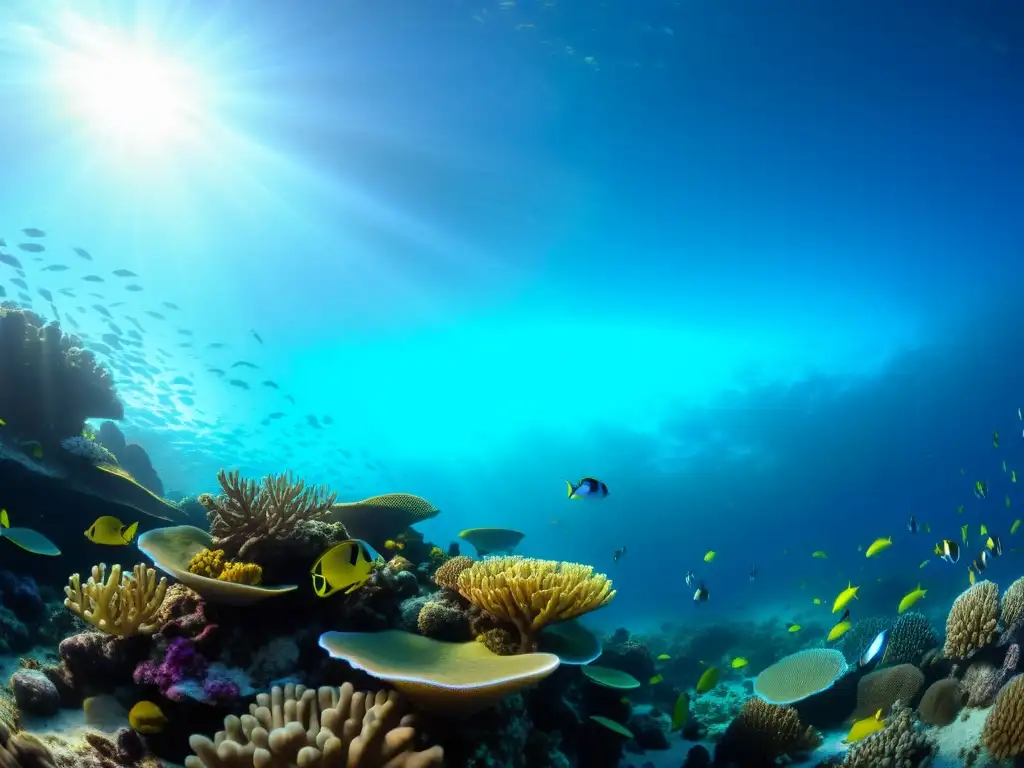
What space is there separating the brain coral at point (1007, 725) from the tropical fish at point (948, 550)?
9.64ft

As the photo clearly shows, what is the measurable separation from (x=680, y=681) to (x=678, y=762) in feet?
40.1

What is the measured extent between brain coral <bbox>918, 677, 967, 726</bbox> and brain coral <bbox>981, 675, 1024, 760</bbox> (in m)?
0.91

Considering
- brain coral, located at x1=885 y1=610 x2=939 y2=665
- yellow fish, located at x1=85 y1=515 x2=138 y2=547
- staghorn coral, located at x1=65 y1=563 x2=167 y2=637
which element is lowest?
staghorn coral, located at x1=65 y1=563 x2=167 y2=637

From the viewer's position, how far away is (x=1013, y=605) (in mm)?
6164

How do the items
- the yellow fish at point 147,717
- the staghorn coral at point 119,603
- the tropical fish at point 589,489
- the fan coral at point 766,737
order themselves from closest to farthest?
the yellow fish at point 147,717
the staghorn coral at point 119,603
the fan coral at point 766,737
the tropical fish at point 589,489

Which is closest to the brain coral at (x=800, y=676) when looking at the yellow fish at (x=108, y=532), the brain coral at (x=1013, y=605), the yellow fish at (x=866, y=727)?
the yellow fish at (x=866, y=727)

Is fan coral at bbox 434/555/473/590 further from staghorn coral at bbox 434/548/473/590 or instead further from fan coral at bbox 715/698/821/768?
fan coral at bbox 715/698/821/768

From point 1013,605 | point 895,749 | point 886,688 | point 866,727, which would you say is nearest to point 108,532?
point 866,727

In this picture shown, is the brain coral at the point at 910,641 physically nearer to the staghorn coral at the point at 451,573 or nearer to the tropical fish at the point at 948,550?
the tropical fish at the point at 948,550

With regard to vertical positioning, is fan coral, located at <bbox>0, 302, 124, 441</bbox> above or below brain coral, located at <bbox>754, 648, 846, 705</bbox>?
above

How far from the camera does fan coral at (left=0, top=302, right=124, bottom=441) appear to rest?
8.94 metres

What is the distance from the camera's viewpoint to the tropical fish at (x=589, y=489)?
7.07 metres

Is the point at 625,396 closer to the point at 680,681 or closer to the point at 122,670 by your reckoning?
the point at 680,681

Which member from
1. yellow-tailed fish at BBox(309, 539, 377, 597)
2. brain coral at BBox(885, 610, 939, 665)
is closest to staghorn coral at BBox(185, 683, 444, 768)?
yellow-tailed fish at BBox(309, 539, 377, 597)
